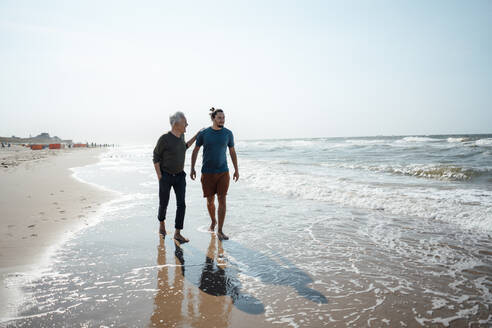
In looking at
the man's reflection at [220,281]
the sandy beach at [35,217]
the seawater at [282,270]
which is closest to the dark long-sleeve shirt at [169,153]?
the seawater at [282,270]

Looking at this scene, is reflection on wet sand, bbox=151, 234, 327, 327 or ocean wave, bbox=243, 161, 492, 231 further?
ocean wave, bbox=243, 161, 492, 231

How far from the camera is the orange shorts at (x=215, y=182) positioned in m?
4.87

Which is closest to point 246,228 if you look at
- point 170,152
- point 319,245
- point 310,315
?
point 319,245

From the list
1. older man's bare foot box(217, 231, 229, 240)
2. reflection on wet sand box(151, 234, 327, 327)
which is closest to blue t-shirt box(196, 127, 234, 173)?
older man's bare foot box(217, 231, 229, 240)

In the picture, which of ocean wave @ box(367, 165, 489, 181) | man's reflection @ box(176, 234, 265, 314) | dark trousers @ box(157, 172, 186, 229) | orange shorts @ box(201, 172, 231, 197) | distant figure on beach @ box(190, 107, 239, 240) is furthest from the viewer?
ocean wave @ box(367, 165, 489, 181)

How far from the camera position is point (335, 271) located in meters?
3.34

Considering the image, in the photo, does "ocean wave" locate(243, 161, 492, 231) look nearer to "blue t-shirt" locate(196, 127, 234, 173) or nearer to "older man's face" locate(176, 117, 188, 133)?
"blue t-shirt" locate(196, 127, 234, 173)

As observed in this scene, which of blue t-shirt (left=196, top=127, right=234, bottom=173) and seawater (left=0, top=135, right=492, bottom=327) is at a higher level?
blue t-shirt (left=196, top=127, right=234, bottom=173)

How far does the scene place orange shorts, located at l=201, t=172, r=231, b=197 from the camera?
4867mm

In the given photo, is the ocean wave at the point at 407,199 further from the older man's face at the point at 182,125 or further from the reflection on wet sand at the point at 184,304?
the reflection on wet sand at the point at 184,304

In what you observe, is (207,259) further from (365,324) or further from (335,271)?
(365,324)

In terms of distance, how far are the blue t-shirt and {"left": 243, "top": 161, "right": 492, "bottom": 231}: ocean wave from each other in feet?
13.0

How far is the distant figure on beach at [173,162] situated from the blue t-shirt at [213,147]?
34cm

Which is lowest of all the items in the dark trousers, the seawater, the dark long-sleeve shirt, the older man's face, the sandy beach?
the seawater
